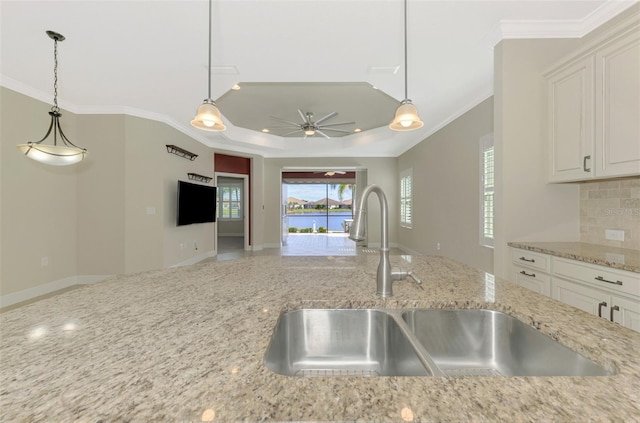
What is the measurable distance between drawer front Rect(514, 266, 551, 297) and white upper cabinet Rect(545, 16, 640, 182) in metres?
0.80

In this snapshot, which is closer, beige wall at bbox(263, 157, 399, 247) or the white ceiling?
the white ceiling

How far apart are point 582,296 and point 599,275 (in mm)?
191

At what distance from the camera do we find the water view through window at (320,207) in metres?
13.9

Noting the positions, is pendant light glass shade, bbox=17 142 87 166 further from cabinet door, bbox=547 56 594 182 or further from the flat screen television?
cabinet door, bbox=547 56 594 182

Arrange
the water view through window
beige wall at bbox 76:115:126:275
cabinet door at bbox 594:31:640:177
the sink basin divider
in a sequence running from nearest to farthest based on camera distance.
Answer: the sink basin divider < cabinet door at bbox 594:31:640:177 < beige wall at bbox 76:115:126:275 < the water view through window

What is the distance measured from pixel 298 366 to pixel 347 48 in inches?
111

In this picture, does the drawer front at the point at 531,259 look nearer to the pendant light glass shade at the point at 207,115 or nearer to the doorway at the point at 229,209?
the pendant light glass shade at the point at 207,115

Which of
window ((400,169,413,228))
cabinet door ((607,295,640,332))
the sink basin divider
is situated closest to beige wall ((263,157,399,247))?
window ((400,169,413,228))

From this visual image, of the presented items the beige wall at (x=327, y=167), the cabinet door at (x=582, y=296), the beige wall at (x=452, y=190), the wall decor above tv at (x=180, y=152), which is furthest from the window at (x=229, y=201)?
the cabinet door at (x=582, y=296)

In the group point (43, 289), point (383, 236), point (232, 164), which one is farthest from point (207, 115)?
point (232, 164)

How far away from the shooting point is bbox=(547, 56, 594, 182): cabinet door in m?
2.12

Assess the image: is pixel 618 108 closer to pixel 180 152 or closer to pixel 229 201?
pixel 180 152

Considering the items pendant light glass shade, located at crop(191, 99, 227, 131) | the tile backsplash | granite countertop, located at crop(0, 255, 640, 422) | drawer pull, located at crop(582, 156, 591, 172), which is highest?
pendant light glass shade, located at crop(191, 99, 227, 131)

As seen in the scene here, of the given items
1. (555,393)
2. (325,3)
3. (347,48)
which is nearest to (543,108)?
(347,48)
